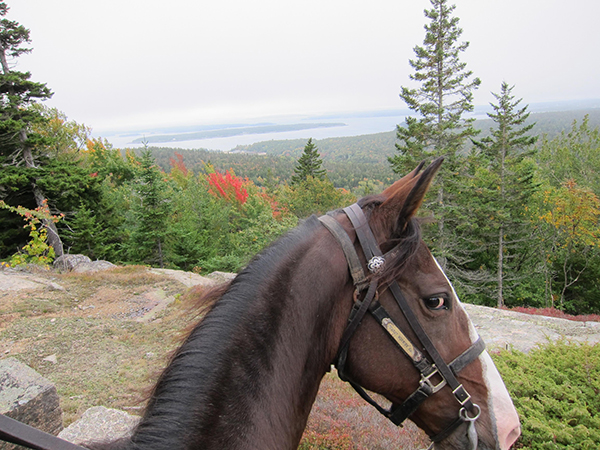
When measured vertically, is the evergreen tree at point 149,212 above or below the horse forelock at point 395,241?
below

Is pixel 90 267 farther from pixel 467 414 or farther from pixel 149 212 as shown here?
pixel 467 414

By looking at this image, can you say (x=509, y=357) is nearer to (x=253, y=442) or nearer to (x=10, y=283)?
(x=253, y=442)

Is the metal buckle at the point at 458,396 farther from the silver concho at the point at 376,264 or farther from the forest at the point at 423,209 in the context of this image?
the forest at the point at 423,209

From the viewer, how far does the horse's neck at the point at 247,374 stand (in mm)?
1066

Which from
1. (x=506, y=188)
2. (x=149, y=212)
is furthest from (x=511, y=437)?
(x=506, y=188)

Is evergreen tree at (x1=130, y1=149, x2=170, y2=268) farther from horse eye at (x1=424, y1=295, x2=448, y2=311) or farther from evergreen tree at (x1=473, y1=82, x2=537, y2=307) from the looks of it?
evergreen tree at (x1=473, y1=82, x2=537, y2=307)

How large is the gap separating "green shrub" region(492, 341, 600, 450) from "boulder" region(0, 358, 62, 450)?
457 cm

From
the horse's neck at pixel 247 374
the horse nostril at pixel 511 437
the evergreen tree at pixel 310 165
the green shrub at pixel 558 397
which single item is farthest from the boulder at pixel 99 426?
the evergreen tree at pixel 310 165

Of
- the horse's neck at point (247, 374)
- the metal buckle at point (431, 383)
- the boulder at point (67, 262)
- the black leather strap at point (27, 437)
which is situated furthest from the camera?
the boulder at point (67, 262)

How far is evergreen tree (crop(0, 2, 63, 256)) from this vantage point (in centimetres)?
1350

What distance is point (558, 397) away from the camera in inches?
133

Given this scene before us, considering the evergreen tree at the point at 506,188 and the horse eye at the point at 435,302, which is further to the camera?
the evergreen tree at the point at 506,188

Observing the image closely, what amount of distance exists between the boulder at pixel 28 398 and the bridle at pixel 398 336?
3.00 m

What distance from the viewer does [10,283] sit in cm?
943
